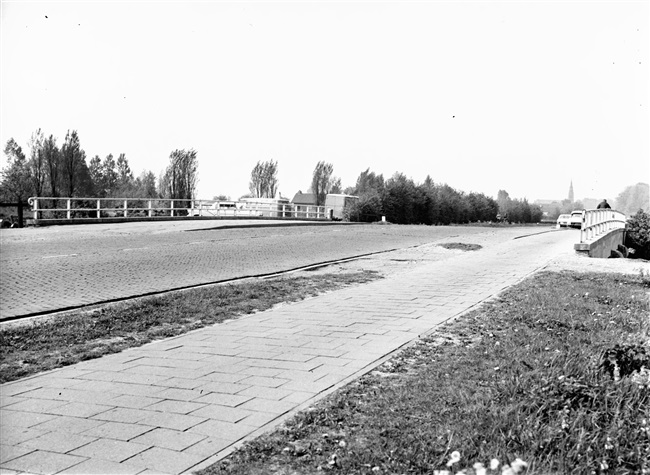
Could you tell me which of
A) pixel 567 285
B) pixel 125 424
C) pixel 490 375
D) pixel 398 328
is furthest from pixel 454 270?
pixel 125 424

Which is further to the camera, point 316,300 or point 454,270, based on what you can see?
point 454,270

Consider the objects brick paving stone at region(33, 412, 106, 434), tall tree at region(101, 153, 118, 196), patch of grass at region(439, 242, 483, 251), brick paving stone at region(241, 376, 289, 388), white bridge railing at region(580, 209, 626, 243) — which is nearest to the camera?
brick paving stone at region(33, 412, 106, 434)

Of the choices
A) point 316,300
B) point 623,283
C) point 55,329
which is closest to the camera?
point 55,329

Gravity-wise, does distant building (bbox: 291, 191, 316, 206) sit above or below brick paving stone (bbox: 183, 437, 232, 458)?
above

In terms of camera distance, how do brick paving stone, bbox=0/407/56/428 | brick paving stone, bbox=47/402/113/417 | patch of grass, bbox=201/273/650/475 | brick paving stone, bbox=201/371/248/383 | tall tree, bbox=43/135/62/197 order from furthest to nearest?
tall tree, bbox=43/135/62/197
brick paving stone, bbox=201/371/248/383
brick paving stone, bbox=47/402/113/417
brick paving stone, bbox=0/407/56/428
patch of grass, bbox=201/273/650/475

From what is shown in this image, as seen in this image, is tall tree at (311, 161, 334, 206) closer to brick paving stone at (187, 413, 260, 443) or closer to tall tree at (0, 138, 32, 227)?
tall tree at (0, 138, 32, 227)

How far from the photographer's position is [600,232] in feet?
73.9

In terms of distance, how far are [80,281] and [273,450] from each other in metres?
8.14

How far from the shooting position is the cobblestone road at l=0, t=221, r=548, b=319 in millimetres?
9828

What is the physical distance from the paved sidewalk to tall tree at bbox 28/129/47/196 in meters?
41.5

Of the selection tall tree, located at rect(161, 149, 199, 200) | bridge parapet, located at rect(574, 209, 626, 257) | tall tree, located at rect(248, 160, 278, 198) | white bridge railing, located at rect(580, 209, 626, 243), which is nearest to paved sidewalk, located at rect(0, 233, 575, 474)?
bridge parapet, located at rect(574, 209, 626, 257)

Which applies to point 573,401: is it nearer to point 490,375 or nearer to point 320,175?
point 490,375

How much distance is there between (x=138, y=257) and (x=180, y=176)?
5108 centimetres

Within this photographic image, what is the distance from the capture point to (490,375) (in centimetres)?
493
